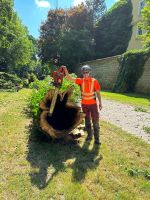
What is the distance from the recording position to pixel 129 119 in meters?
11.8

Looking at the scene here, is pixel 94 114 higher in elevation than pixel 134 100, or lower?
higher

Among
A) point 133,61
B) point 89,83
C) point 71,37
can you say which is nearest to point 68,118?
point 89,83

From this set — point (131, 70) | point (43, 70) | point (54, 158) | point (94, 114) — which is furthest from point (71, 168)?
point (43, 70)

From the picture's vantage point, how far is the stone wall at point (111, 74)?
2441 centimetres

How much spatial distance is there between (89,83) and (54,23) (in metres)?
37.8

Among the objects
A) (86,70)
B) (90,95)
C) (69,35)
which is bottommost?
(90,95)

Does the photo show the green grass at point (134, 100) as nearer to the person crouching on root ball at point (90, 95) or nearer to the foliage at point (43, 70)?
the person crouching on root ball at point (90, 95)

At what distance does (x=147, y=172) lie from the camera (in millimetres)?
6242

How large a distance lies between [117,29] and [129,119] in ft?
96.1

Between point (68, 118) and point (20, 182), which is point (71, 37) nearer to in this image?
point (68, 118)

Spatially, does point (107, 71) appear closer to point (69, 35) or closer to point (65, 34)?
point (69, 35)

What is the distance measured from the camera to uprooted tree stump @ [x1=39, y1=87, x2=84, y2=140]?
7.25 metres

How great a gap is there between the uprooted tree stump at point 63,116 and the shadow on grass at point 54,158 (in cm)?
33

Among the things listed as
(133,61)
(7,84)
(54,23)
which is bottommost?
(7,84)
